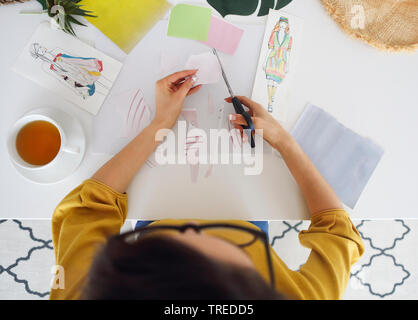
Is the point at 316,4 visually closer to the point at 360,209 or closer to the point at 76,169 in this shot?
the point at 360,209

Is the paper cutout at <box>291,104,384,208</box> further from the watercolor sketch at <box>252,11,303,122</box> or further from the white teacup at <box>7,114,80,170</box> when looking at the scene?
the white teacup at <box>7,114,80,170</box>

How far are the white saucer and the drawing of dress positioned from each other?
0.08 metres

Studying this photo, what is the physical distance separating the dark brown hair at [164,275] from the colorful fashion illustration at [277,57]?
0.39 metres

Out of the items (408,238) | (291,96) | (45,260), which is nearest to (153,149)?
(291,96)

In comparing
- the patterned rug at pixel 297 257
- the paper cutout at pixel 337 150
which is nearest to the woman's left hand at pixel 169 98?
the paper cutout at pixel 337 150

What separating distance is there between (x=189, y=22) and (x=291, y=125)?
334mm

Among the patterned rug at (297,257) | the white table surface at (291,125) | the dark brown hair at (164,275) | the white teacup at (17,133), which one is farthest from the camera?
the patterned rug at (297,257)

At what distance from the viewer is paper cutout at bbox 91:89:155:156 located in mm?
633

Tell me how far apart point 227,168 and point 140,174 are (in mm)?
192

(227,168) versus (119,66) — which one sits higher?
(119,66)

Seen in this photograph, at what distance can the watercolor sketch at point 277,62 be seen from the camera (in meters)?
0.66

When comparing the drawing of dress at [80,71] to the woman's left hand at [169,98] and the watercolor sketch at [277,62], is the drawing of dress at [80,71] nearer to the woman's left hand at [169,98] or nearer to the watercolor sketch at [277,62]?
the woman's left hand at [169,98]

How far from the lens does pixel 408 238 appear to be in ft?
3.69

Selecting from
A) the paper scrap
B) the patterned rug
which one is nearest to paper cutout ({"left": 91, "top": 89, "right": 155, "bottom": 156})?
the paper scrap
